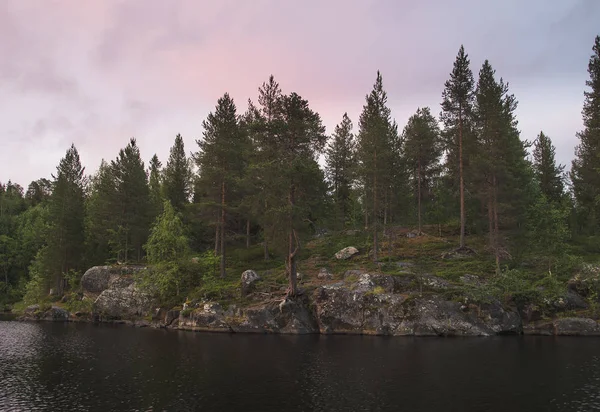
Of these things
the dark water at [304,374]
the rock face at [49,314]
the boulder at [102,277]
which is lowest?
the rock face at [49,314]

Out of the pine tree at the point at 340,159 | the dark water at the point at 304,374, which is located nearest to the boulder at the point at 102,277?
the dark water at the point at 304,374

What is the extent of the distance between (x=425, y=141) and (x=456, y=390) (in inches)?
1921

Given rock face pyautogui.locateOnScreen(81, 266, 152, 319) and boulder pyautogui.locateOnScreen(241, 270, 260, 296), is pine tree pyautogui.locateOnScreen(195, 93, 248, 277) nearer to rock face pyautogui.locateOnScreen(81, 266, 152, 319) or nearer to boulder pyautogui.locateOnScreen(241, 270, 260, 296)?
boulder pyautogui.locateOnScreen(241, 270, 260, 296)

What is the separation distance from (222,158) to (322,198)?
597 inches

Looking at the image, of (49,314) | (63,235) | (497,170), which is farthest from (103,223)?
(497,170)

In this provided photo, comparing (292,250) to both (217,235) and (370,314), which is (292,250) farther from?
(217,235)

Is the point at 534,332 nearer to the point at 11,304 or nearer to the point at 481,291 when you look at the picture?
the point at 481,291

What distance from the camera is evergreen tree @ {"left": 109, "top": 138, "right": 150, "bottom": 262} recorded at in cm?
6222

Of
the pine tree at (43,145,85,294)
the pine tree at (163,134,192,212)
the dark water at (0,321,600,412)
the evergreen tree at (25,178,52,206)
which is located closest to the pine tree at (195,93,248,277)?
the pine tree at (163,134,192,212)

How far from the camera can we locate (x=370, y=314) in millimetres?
40438

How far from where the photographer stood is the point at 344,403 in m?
19.3

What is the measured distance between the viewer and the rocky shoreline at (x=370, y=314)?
38.3m

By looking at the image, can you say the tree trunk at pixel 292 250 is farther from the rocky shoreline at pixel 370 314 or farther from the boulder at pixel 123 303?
the boulder at pixel 123 303

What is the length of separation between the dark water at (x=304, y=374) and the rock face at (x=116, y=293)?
15.2 m
